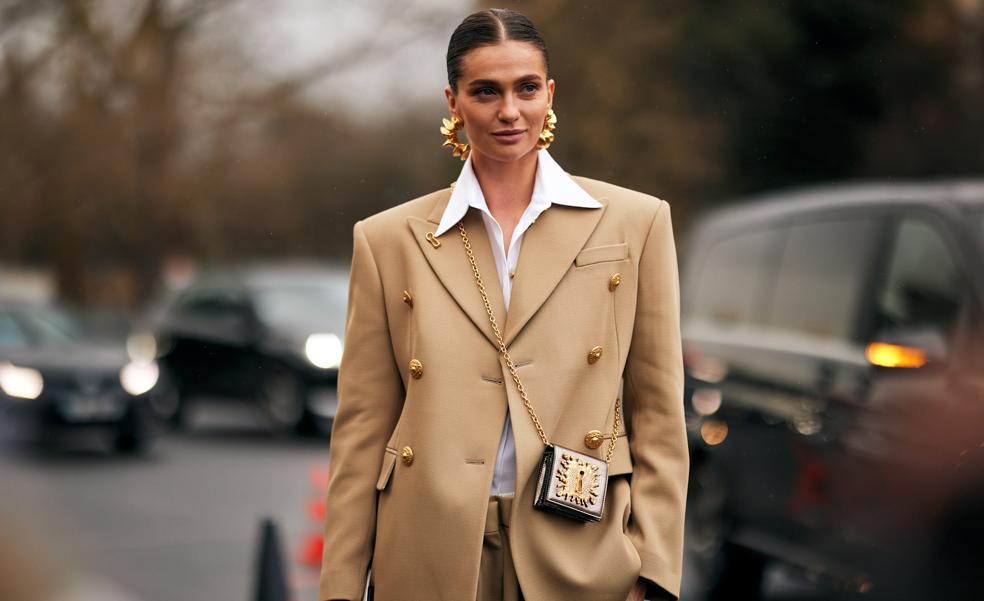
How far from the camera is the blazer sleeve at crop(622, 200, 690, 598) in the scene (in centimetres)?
233

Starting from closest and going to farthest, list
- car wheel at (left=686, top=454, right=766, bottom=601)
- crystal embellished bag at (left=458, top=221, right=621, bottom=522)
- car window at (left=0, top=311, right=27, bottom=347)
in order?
crystal embellished bag at (left=458, top=221, right=621, bottom=522), car wheel at (left=686, top=454, right=766, bottom=601), car window at (left=0, top=311, right=27, bottom=347)

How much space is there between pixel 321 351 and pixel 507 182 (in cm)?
1013

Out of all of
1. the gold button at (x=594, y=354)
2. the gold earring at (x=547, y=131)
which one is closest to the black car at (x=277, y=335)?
the gold earring at (x=547, y=131)

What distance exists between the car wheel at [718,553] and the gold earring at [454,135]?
382cm

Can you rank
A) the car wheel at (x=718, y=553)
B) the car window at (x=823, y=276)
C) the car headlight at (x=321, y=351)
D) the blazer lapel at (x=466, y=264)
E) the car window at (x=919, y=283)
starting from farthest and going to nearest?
the car headlight at (x=321, y=351)
the car wheel at (x=718, y=553)
the car window at (x=823, y=276)
the car window at (x=919, y=283)
the blazer lapel at (x=466, y=264)

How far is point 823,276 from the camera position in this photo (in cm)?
583

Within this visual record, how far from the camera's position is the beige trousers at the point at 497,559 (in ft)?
7.72

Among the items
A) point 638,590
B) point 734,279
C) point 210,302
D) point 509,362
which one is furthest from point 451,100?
point 210,302

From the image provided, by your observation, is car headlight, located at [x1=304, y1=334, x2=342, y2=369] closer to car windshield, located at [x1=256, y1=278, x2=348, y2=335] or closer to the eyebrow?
car windshield, located at [x1=256, y1=278, x2=348, y2=335]

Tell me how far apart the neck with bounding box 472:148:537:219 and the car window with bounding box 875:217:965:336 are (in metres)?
2.89

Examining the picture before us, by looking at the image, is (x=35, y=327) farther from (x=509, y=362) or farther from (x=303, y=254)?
(x=509, y=362)

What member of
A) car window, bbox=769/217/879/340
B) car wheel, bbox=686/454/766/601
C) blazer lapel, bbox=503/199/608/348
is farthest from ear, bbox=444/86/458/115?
car wheel, bbox=686/454/766/601

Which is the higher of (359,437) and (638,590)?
(359,437)

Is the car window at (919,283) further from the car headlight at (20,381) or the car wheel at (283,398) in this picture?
the car headlight at (20,381)
